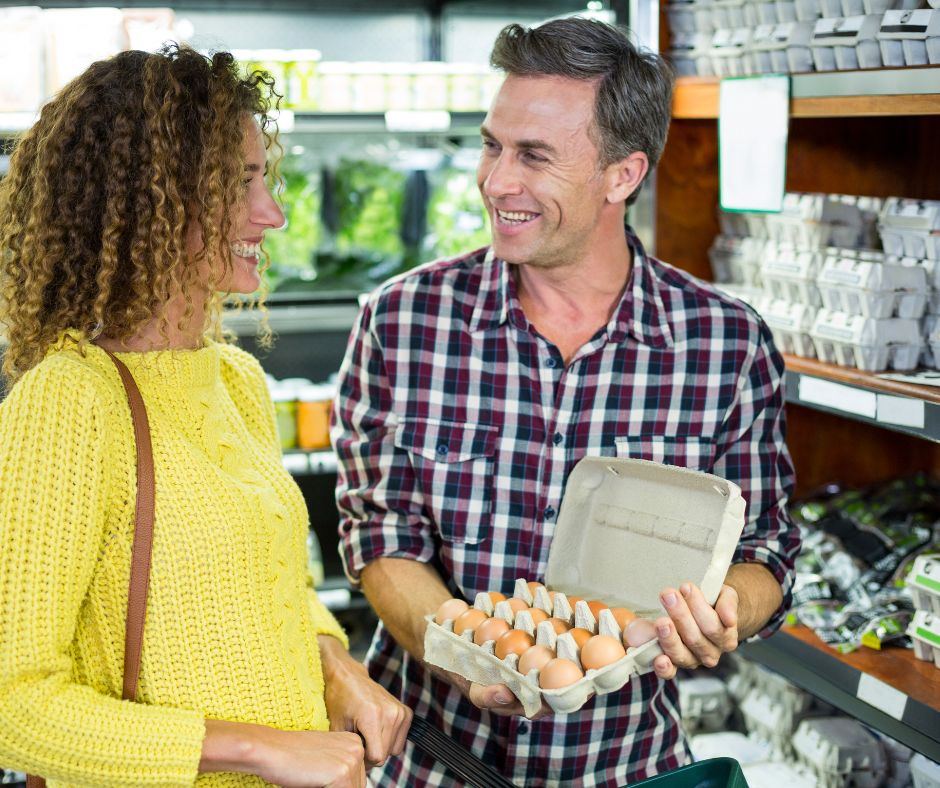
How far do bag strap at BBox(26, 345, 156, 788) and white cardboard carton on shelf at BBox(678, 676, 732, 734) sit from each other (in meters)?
1.64

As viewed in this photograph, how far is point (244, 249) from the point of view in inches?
60.7

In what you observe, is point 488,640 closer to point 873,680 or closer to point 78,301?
point 78,301

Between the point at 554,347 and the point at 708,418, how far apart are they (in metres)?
0.27

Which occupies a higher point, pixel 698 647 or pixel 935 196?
pixel 935 196

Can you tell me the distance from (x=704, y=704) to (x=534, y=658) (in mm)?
1376

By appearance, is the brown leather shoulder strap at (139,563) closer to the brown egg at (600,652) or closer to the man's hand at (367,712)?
the man's hand at (367,712)

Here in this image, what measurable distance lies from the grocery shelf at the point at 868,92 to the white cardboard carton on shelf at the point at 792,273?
11.2 inches

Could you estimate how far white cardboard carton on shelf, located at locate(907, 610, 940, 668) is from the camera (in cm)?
196

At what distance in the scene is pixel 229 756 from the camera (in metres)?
1.30

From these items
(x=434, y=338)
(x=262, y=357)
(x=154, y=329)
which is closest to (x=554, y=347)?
(x=434, y=338)

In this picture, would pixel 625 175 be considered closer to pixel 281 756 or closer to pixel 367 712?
pixel 367 712

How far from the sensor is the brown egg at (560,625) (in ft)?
5.08

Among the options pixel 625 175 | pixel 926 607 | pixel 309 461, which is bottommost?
pixel 309 461

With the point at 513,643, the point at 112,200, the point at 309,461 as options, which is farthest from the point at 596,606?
the point at 309,461
